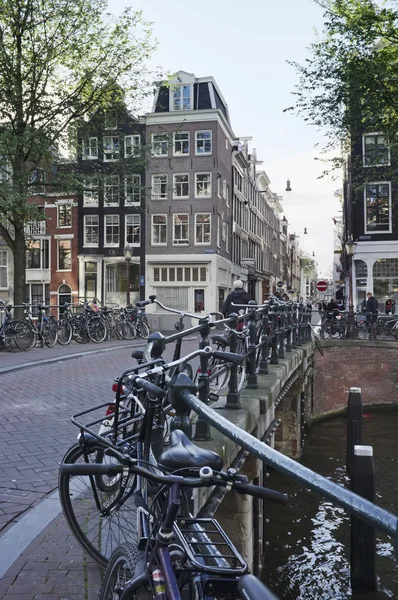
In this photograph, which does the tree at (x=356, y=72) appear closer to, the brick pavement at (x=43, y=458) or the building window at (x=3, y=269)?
the brick pavement at (x=43, y=458)

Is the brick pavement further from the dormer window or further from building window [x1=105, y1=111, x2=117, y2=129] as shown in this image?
the dormer window

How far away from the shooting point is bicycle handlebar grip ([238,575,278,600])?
94 cm

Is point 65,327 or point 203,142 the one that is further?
point 203,142

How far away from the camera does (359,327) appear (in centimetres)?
1877

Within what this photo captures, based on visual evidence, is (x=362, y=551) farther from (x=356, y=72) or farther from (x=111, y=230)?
(x=111, y=230)

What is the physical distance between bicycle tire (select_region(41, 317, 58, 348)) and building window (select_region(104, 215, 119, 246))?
1661 cm

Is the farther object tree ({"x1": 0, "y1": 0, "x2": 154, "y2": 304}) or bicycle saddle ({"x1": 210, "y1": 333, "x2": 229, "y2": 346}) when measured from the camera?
tree ({"x1": 0, "y1": 0, "x2": 154, "y2": 304})

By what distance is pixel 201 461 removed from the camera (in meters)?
1.52

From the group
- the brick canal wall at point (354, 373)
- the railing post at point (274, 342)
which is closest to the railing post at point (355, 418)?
the railing post at point (274, 342)

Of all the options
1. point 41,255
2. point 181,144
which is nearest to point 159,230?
point 181,144

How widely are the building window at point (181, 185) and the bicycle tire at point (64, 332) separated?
16475 millimetres

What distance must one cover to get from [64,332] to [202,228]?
16.2m

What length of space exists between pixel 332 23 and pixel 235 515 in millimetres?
15726

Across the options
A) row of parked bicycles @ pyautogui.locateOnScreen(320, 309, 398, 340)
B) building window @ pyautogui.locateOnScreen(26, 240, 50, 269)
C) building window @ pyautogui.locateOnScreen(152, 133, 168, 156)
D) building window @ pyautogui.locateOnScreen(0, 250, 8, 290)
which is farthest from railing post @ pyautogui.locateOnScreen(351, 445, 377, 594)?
building window @ pyautogui.locateOnScreen(0, 250, 8, 290)
